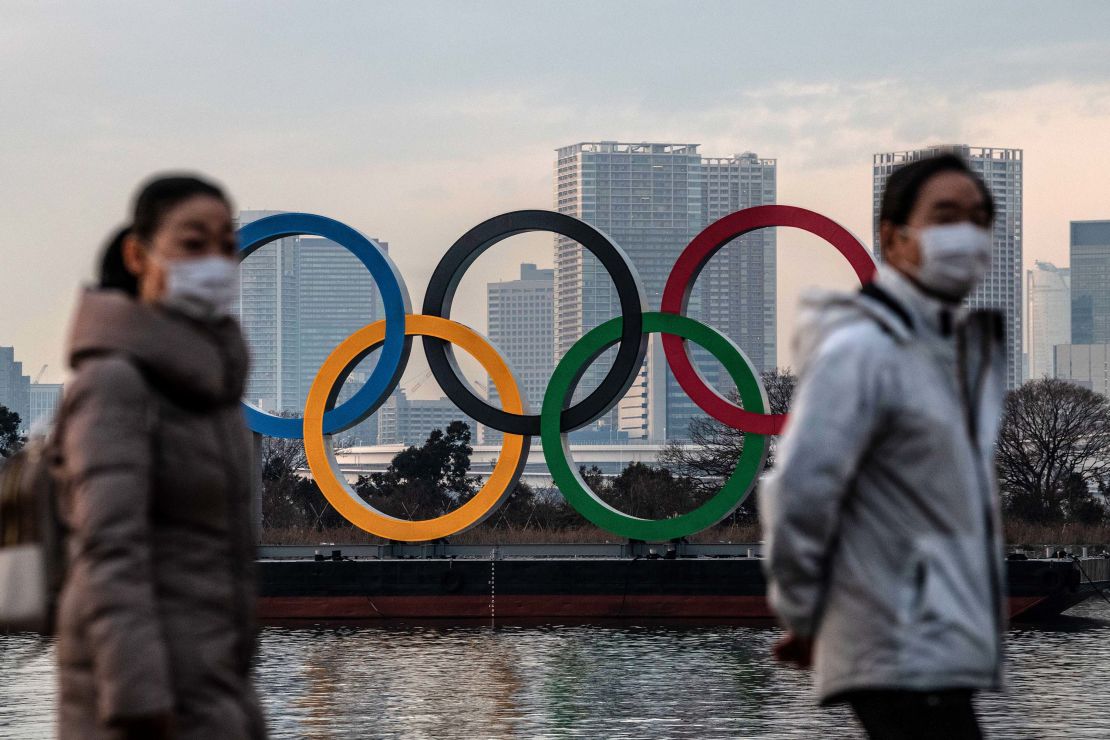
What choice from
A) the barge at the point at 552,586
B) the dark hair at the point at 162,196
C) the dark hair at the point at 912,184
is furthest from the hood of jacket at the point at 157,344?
the barge at the point at 552,586

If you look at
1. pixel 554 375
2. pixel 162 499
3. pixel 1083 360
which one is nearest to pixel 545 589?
pixel 554 375

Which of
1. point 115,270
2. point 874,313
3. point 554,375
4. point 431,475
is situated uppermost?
point 115,270

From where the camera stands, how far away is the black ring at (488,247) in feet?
93.8

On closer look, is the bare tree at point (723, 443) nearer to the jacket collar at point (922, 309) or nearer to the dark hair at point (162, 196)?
the jacket collar at point (922, 309)

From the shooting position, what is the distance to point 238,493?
12.4ft

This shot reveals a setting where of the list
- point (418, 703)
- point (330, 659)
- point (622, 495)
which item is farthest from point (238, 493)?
point (622, 495)

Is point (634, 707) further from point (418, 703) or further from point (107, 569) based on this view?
point (107, 569)

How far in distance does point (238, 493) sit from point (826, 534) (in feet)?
Answer: 4.13

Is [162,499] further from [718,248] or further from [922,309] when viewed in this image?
[718,248]

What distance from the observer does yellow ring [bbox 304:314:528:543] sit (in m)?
28.8

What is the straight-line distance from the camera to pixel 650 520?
94.9 ft

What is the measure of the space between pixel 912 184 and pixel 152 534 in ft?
6.05

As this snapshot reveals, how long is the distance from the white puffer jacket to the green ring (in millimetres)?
24023

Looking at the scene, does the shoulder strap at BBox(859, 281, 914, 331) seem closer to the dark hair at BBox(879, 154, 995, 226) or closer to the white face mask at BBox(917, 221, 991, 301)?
the white face mask at BBox(917, 221, 991, 301)
